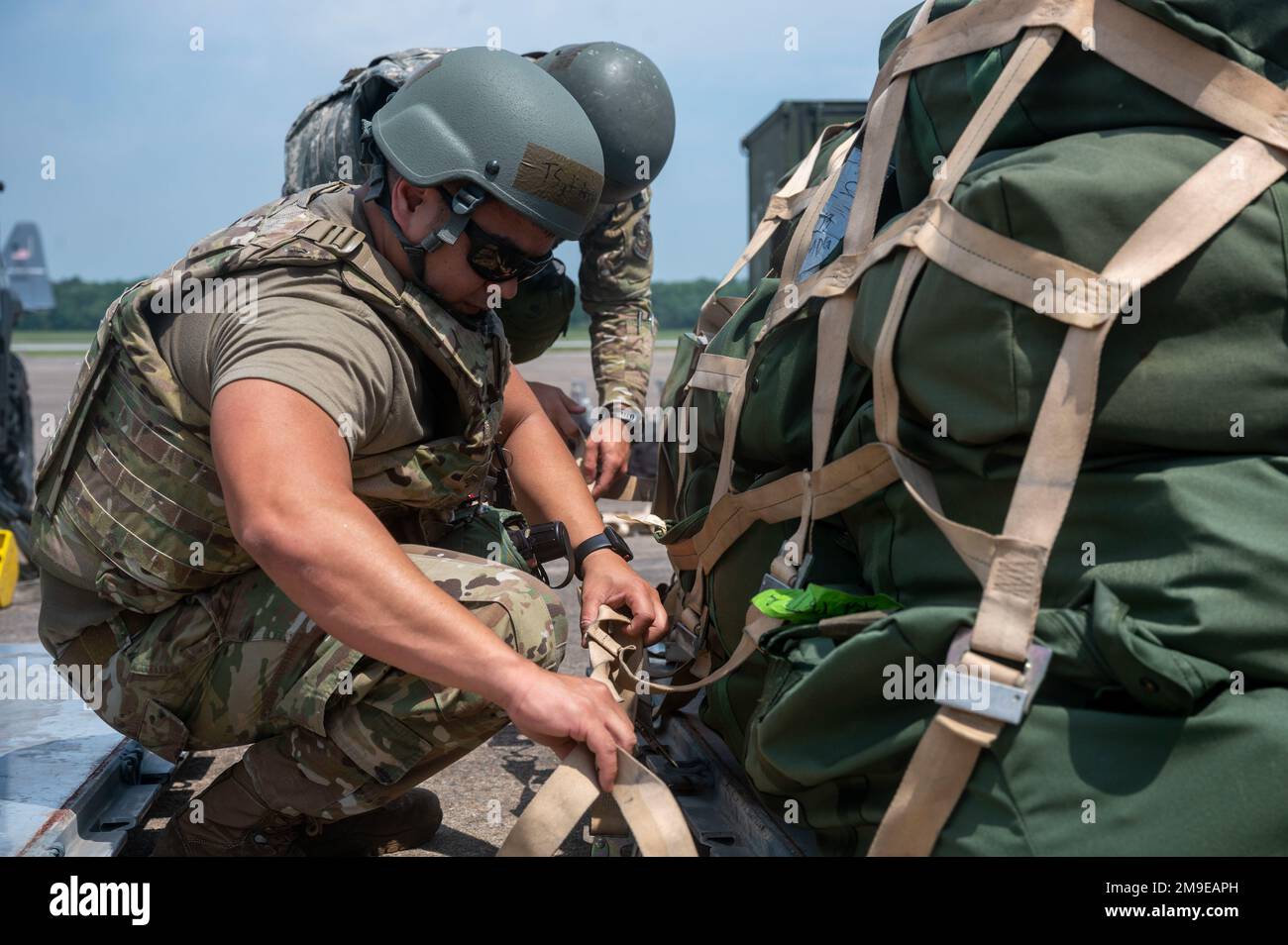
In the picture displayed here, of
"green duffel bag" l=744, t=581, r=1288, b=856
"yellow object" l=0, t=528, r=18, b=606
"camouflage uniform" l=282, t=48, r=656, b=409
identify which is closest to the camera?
→ "green duffel bag" l=744, t=581, r=1288, b=856

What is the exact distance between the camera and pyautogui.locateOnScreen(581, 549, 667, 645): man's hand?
2527 mm

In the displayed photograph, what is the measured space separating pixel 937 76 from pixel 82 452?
1.75 m

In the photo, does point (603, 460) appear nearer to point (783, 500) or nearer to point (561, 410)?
point (561, 410)

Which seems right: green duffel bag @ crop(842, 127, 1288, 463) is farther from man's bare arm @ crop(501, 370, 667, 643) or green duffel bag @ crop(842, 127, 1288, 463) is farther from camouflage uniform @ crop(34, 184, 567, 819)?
man's bare arm @ crop(501, 370, 667, 643)

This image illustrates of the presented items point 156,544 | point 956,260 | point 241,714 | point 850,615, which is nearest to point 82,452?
point 156,544

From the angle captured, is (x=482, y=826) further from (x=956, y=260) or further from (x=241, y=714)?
(x=956, y=260)

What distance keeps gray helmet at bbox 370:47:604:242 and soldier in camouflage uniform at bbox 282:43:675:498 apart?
2.80ft

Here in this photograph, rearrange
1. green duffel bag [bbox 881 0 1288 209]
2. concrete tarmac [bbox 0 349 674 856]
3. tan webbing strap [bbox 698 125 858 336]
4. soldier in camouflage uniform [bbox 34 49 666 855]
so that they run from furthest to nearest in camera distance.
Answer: concrete tarmac [bbox 0 349 674 856] → tan webbing strap [bbox 698 125 858 336] → soldier in camouflage uniform [bbox 34 49 666 855] → green duffel bag [bbox 881 0 1288 209]

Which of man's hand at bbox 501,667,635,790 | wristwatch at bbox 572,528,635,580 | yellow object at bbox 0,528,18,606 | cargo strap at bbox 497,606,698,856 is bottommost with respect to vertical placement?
yellow object at bbox 0,528,18,606

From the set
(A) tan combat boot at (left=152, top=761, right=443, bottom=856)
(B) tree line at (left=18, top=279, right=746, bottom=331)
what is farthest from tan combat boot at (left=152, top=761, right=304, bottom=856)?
(B) tree line at (left=18, top=279, right=746, bottom=331)

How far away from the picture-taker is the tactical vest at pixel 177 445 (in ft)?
7.59

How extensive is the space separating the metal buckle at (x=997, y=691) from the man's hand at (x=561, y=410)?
2357 millimetres

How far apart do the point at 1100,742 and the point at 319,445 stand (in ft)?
4.01

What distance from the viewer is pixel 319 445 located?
1981 mm
